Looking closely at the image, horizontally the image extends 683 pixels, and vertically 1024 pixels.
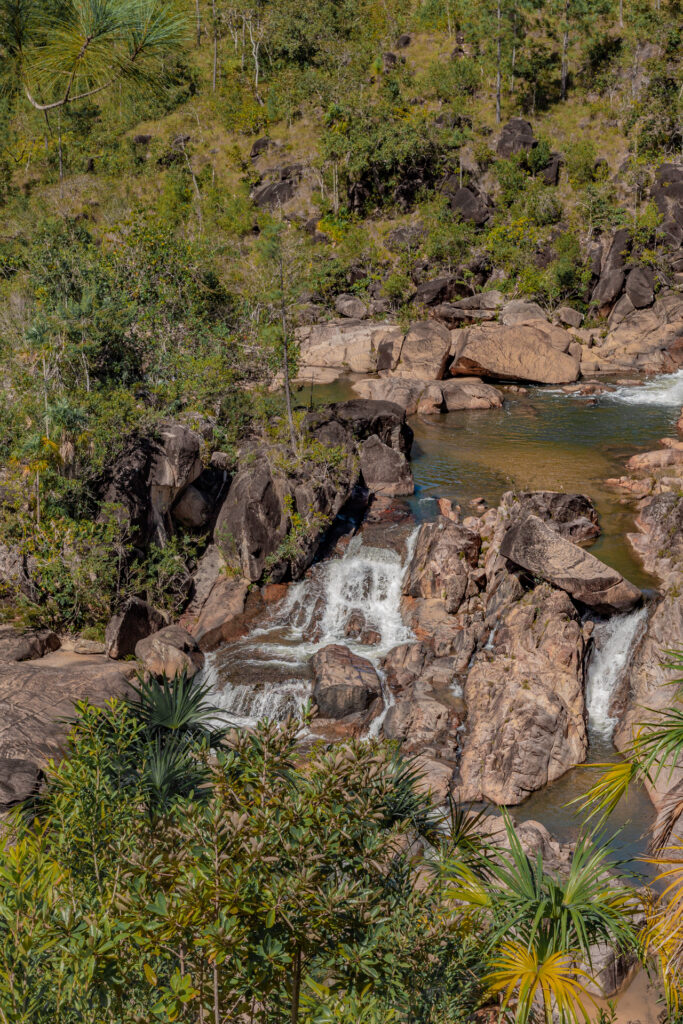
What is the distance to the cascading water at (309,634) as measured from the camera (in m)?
18.2

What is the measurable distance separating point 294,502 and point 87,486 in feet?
20.3

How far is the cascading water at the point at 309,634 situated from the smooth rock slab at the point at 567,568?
385cm

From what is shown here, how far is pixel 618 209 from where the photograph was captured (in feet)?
177

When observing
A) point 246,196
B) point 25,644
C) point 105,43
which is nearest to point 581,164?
point 246,196

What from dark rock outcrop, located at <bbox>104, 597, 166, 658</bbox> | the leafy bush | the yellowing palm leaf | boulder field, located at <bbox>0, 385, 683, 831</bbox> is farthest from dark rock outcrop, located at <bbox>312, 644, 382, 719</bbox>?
the leafy bush

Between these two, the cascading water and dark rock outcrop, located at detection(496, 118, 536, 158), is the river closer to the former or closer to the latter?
the cascading water

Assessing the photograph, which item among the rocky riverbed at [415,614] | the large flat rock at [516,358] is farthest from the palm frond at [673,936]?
the large flat rock at [516,358]

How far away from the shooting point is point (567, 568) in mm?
18172

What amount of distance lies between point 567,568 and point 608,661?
2443mm

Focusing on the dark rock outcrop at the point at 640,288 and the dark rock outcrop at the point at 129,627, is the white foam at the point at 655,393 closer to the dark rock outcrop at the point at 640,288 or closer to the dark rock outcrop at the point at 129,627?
the dark rock outcrop at the point at 640,288

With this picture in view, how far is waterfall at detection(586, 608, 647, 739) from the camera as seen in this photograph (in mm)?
17016

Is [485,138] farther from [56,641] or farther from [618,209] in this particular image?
[56,641]

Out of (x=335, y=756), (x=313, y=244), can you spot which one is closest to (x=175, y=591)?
(x=335, y=756)

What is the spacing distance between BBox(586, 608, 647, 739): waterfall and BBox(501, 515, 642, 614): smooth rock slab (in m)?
0.38
